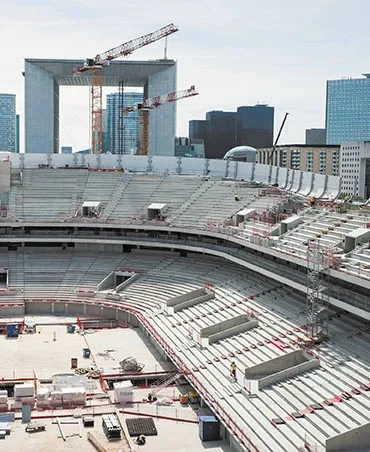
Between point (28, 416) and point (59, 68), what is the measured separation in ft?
193

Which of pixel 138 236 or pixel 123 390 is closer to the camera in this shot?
pixel 123 390

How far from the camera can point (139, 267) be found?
51.5 m

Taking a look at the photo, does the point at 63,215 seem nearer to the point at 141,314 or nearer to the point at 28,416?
the point at 141,314

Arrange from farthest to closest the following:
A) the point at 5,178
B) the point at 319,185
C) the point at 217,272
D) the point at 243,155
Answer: the point at 243,155
the point at 5,178
the point at 319,185
the point at 217,272

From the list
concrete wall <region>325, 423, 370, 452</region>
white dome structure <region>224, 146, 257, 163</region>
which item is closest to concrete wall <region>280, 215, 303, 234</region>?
concrete wall <region>325, 423, 370, 452</region>

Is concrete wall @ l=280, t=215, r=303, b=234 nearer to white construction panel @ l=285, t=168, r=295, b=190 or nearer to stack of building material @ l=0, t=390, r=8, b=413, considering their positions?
stack of building material @ l=0, t=390, r=8, b=413

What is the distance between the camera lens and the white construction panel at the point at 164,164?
237ft

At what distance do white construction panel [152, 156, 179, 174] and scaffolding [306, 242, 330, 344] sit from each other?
131 ft

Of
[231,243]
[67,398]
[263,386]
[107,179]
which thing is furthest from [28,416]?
[107,179]

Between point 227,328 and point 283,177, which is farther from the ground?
point 283,177

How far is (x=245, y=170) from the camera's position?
6969 cm

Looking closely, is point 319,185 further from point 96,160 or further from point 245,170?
point 96,160

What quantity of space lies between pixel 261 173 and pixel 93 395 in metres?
41.0

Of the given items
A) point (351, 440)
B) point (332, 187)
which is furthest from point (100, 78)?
point (351, 440)
